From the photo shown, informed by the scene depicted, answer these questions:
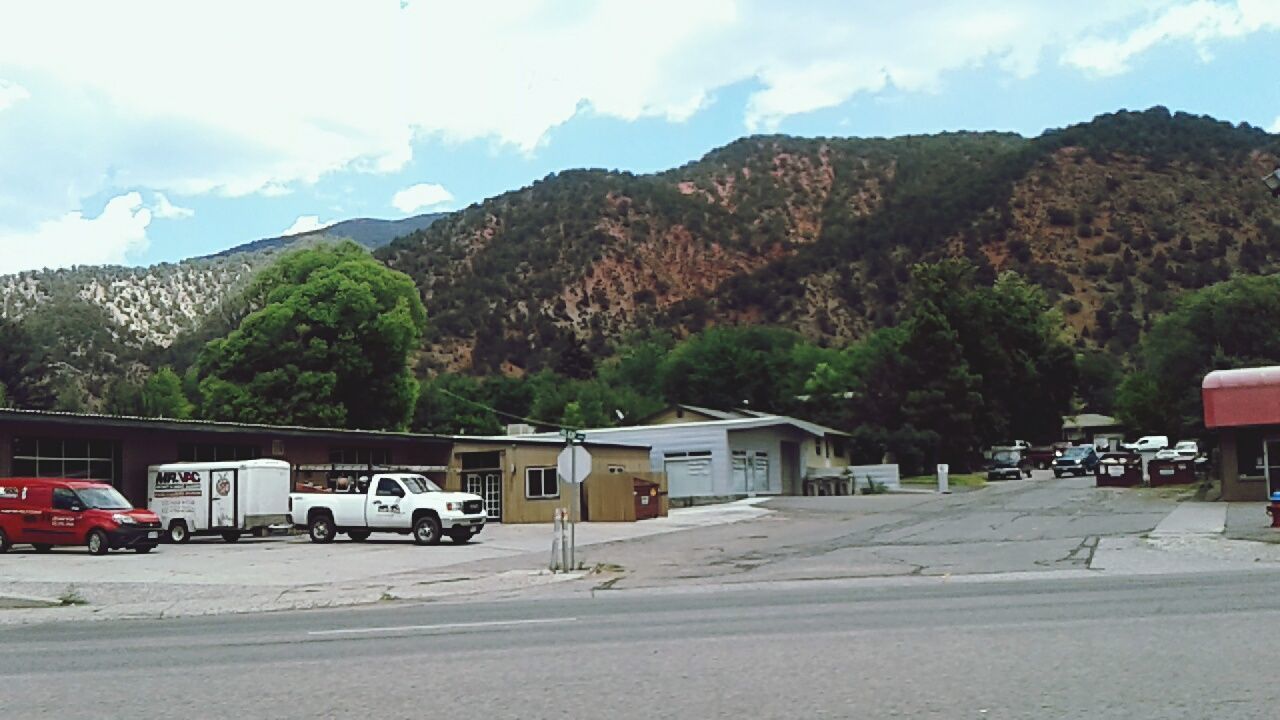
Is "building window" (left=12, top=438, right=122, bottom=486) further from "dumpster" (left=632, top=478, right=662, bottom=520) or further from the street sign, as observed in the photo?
"dumpster" (left=632, top=478, right=662, bottom=520)

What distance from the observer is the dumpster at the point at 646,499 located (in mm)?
43869

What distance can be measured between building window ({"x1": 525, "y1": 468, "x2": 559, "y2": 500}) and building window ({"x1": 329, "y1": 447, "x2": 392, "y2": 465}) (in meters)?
4.91

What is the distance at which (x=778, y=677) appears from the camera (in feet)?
30.9

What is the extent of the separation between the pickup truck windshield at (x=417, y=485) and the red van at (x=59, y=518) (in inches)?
270

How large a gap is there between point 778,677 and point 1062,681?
2.06m

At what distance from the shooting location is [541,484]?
43.0m

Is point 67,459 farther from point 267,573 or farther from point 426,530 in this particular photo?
point 267,573

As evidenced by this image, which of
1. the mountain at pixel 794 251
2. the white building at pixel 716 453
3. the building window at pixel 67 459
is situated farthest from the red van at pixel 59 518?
the mountain at pixel 794 251

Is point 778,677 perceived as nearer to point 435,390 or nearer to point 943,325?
point 943,325

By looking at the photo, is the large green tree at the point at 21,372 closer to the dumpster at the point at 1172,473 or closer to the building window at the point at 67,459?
the building window at the point at 67,459

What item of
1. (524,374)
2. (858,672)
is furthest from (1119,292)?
(858,672)

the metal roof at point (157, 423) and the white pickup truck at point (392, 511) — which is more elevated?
the metal roof at point (157, 423)

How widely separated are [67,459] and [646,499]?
1968 cm

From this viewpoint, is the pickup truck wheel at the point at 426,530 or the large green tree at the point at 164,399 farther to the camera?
the large green tree at the point at 164,399
